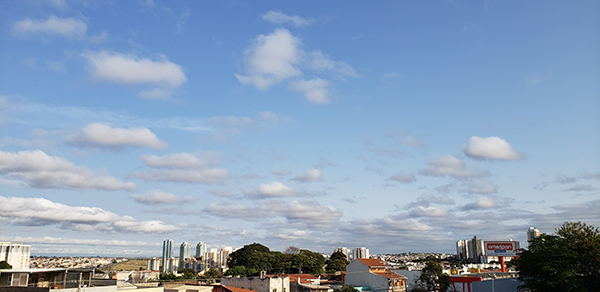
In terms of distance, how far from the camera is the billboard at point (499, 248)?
77.7 meters

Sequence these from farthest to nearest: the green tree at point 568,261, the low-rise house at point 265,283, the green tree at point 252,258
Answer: the green tree at point 252,258, the low-rise house at point 265,283, the green tree at point 568,261

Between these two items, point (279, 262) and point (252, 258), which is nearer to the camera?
point (252, 258)

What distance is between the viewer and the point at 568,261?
44250mm

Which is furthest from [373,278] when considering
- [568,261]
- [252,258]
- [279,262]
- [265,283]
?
[252,258]

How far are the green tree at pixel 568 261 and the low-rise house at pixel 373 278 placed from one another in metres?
31.3

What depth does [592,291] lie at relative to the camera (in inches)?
1678

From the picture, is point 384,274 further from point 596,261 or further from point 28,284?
point 28,284

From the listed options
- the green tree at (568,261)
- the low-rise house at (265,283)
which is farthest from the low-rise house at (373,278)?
the green tree at (568,261)

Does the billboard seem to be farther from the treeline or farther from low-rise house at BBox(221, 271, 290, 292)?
the treeline

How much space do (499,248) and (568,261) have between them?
3565cm

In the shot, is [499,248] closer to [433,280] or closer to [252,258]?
[433,280]

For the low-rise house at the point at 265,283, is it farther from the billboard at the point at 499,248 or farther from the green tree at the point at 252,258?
the green tree at the point at 252,258

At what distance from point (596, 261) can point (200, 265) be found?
181 m

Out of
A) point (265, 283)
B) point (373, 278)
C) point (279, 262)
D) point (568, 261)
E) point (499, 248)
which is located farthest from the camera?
point (279, 262)
